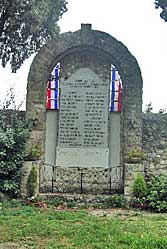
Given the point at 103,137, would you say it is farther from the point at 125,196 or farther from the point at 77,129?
the point at 125,196

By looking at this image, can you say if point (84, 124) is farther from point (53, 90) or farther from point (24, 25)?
point (24, 25)

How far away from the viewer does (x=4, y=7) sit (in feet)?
38.8

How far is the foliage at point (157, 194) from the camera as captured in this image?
30.1 feet

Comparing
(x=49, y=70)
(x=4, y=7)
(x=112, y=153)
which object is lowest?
(x=112, y=153)

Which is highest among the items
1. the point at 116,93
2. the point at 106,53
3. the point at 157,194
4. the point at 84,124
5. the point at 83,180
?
the point at 106,53

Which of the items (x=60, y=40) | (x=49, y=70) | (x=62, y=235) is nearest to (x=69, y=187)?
(x=49, y=70)

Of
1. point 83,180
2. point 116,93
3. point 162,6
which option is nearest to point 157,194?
point 83,180

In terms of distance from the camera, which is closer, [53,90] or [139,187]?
[139,187]

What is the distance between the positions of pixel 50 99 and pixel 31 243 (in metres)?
6.45

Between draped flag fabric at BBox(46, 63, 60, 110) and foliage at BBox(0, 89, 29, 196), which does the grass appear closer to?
foliage at BBox(0, 89, 29, 196)

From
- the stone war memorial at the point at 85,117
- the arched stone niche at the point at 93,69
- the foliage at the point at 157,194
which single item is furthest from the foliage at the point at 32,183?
the foliage at the point at 157,194

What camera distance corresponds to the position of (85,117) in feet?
37.2

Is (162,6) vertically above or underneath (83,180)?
above

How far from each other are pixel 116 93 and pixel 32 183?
355cm
